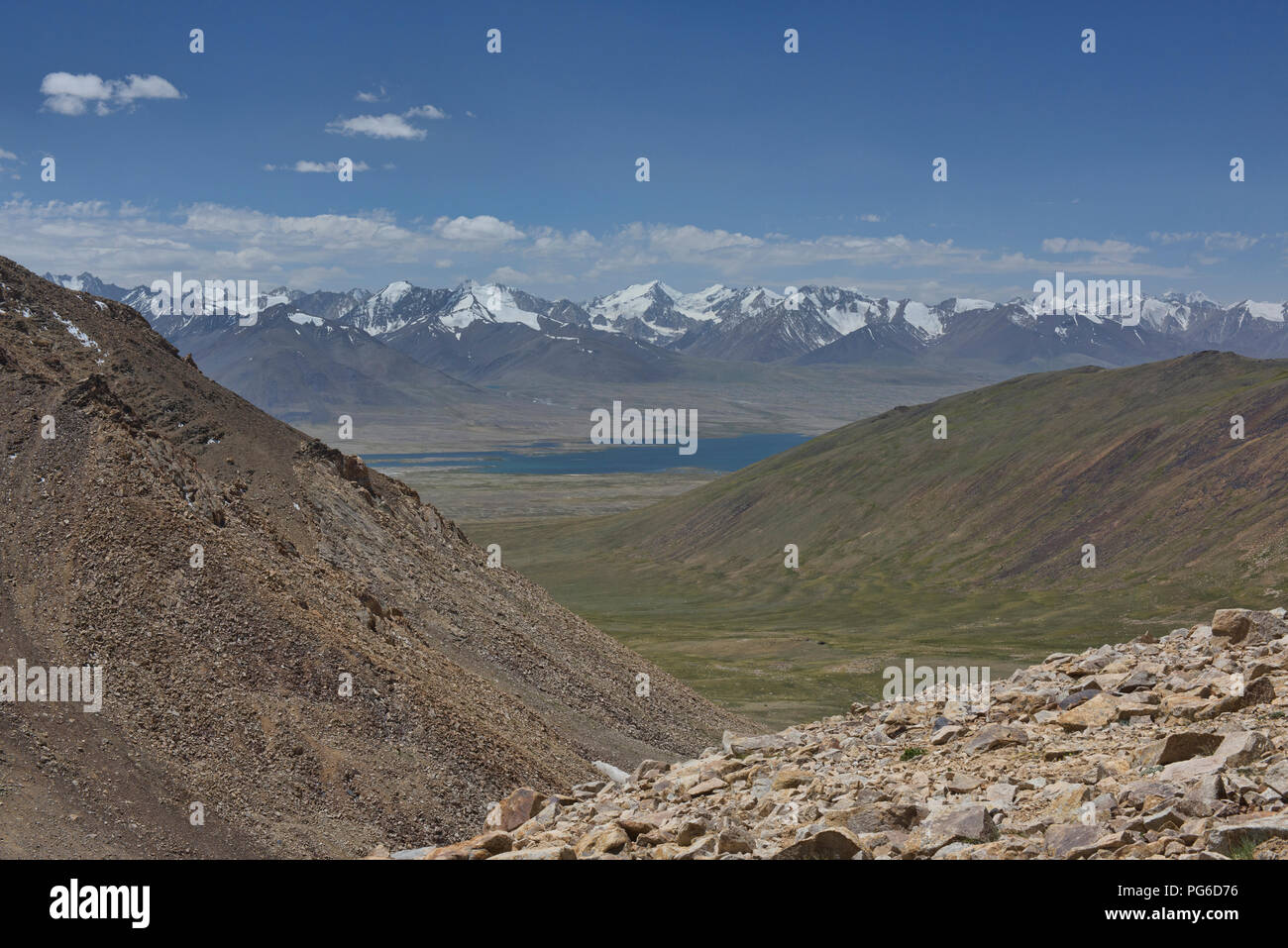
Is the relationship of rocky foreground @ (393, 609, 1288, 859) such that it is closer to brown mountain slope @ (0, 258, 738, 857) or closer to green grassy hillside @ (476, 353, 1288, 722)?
brown mountain slope @ (0, 258, 738, 857)

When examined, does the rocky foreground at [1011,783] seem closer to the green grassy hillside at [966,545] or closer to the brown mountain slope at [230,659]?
the brown mountain slope at [230,659]

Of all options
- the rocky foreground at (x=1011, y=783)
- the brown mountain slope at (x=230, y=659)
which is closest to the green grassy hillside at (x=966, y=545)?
the brown mountain slope at (x=230, y=659)

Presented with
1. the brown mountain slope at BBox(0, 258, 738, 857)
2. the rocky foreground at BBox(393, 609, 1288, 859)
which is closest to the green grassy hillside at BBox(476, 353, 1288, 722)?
the brown mountain slope at BBox(0, 258, 738, 857)

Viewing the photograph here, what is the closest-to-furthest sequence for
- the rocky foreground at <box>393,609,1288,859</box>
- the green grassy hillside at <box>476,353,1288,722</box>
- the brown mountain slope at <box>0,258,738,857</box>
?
1. the rocky foreground at <box>393,609,1288,859</box>
2. the brown mountain slope at <box>0,258,738,857</box>
3. the green grassy hillside at <box>476,353,1288,722</box>

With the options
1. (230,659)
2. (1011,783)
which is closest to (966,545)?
(230,659)

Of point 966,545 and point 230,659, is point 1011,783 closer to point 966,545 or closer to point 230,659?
point 230,659
